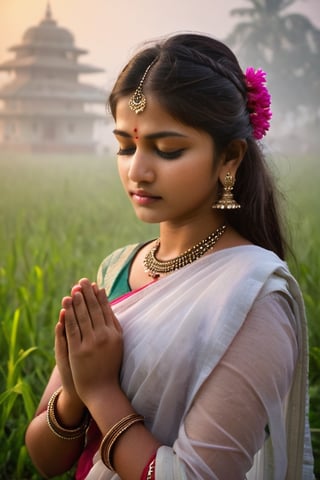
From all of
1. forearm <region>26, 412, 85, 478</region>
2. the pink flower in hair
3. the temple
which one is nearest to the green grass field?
the temple

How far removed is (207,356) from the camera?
2.98ft

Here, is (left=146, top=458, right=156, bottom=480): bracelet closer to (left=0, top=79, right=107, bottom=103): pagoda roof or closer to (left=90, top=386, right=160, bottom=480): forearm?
(left=90, top=386, right=160, bottom=480): forearm

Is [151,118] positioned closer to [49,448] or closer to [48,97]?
[49,448]

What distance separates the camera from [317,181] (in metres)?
3.23

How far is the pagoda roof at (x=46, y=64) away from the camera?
3.35m

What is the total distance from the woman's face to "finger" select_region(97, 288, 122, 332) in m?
0.15

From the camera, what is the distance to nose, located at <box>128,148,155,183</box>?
98 cm

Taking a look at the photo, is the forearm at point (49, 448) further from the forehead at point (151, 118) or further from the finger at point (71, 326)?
the forehead at point (151, 118)

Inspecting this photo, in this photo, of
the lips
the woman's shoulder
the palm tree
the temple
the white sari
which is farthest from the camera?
the temple

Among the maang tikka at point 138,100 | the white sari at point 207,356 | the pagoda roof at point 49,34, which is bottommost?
the white sari at point 207,356

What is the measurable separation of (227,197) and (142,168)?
0.54 feet

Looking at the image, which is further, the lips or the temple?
the temple

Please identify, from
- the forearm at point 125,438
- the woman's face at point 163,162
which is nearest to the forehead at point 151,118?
the woman's face at point 163,162

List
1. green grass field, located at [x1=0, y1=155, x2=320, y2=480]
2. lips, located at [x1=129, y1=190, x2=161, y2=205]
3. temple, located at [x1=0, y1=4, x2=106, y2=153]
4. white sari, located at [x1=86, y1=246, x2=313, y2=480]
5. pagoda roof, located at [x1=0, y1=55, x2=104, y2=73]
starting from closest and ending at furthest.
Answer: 1. white sari, located at [x1=86, y1=246, x2=313, y2=480]
2. lips, located at [x1=129, y1=190, x2=161, y2=205]
3. green grass field, located at [x1=0, y1=155, x2=320, y2=480]
4. pagoda roof, located at [x1=0, y1=55, x2=104, y2=73]
5. temple, located at [x1=0, y1=4, x2=106, y2=153]
